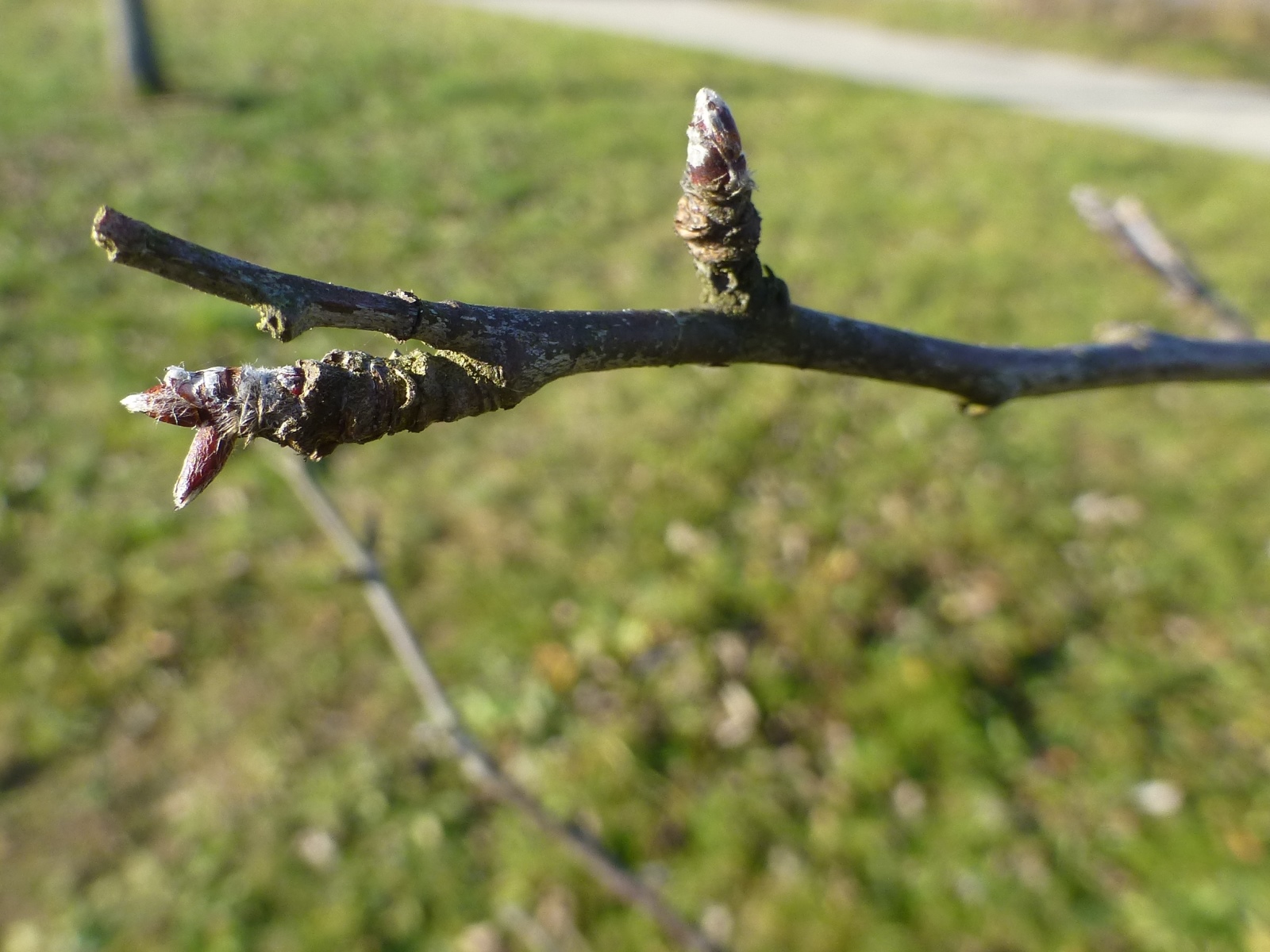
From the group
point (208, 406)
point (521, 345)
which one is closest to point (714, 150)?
point (521, 345)

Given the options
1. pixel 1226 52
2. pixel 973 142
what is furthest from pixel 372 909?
pixel 1226 52

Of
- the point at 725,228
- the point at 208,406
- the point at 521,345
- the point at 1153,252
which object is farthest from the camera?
the point at 1153,252

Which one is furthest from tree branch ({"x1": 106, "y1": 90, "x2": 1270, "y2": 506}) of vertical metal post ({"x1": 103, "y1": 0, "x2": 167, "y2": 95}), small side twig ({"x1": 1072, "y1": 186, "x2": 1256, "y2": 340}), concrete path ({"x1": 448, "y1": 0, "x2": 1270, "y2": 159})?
vertical metal post ({"x1": 103, "y1": 0, "x2": 167, "y2": 95})

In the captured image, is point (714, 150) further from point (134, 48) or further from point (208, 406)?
point (134, 48)

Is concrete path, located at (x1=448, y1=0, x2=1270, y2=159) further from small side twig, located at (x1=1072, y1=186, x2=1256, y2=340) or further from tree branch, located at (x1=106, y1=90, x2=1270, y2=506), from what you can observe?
tree branch, located at (x1=106, y1=90, x2=1270, y2=506)

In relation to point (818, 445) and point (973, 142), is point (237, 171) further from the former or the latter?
point (973, 142)

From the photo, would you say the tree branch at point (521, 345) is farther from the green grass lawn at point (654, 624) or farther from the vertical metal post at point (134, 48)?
the vertical metal post at point (134, 48)
